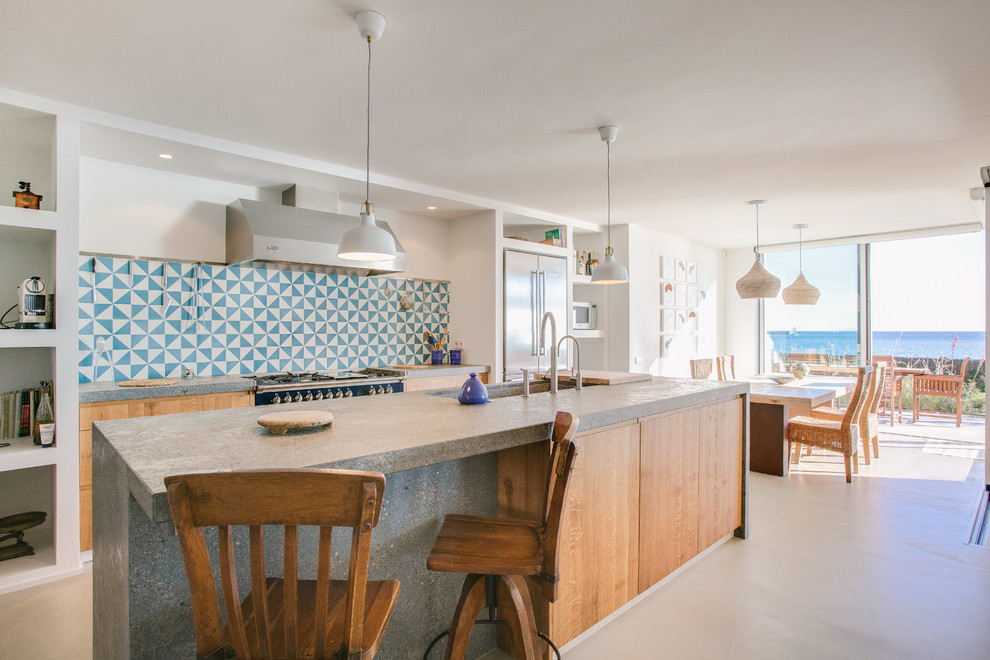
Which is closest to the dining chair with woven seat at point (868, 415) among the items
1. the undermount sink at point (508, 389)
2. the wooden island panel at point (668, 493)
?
the wooden island panel at point (668, 493)

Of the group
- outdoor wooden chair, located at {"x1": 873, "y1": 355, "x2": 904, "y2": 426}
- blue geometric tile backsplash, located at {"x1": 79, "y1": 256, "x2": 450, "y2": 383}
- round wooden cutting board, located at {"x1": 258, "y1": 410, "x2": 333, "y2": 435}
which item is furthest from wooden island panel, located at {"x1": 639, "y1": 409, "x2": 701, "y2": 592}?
outdoor wooden chair, located at {"x1": 873, "y1": 355, "x2": 904, "y2": 426}

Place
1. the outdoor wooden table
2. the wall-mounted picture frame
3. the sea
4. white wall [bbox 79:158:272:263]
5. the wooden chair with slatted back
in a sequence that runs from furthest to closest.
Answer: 1. the sea
2. the wall-mounted picture frame
3. the outdoor wooden table
4. white wall [bbox 79:158:272:263]
5. the wooden chair with slatted back

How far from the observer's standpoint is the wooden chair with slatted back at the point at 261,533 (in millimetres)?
878

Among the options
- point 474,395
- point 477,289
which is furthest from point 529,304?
point 474,395

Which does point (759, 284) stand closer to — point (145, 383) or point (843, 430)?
point (843, 430)

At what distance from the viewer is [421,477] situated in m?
1.72

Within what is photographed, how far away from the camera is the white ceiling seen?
195 cm

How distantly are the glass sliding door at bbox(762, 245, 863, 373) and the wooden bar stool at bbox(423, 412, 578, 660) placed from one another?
6.49 m

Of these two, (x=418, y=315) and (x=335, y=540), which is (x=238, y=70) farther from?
(x=418, y=315)

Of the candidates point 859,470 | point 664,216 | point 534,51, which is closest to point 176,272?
point 534,51

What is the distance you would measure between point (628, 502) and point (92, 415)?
9.29 ft

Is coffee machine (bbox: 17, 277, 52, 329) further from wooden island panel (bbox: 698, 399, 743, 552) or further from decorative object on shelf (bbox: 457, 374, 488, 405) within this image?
wooden island panel (bbox: 698, 399, 743, 552)

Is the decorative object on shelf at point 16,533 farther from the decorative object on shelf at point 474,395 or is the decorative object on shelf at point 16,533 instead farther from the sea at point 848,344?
the sea at point 848,344

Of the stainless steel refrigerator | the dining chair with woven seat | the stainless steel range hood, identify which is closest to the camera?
the stainless steel range hood
